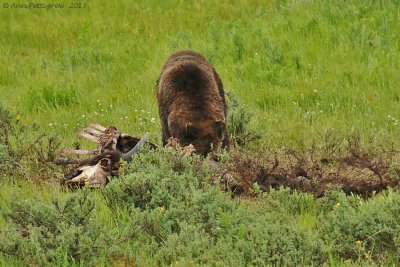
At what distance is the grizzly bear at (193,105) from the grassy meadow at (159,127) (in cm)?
81

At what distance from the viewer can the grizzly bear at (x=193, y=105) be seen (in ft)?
29.9

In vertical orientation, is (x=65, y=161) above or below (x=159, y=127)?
above

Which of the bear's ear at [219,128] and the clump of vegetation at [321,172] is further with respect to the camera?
the bear's ear at [219,128]

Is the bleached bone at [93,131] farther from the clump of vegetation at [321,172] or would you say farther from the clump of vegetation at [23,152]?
the clump of vegetation at [321,172]

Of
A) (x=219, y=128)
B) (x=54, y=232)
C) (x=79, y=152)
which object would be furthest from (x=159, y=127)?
(x=54, y=232)

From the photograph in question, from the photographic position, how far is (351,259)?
6078mm

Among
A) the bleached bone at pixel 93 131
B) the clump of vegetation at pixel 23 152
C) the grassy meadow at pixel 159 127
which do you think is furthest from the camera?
the bleached bone at pixel 93 131

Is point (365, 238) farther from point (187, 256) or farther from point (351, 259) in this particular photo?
point (187, 256)

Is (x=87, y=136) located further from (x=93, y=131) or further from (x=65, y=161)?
(x=65, y=161)

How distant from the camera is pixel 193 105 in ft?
31.0

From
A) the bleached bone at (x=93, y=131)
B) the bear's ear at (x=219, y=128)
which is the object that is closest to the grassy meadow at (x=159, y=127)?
the bleached bone at (x=93, y=131)

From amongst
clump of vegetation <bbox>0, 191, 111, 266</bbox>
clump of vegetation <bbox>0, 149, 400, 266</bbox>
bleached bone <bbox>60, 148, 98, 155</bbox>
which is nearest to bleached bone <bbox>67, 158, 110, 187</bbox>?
bleached bone <bbox>60, 148, 98, 155</bbox>

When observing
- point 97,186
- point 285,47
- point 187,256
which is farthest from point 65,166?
point 285,47

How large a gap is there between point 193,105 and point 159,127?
1.65 metres
